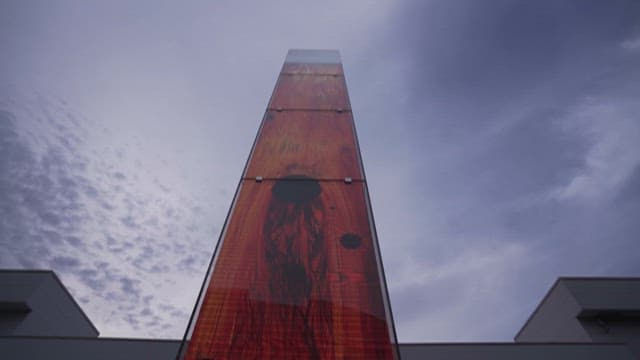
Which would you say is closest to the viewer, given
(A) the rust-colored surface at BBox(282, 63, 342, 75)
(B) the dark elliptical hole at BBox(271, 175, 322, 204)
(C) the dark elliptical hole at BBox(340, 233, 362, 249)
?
(C) the dark elliptical hole at BBox(340, 233, 362, 249)

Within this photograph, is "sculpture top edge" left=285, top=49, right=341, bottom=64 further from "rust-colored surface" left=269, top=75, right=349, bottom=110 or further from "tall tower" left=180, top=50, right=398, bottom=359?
"tall tower" left=180, top=50, right=398, bottom=359

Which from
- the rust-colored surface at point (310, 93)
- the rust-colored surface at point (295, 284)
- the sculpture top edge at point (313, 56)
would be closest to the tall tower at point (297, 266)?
the rust-colored surface at point (295, 284)

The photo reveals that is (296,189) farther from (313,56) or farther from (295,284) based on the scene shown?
(313,56)

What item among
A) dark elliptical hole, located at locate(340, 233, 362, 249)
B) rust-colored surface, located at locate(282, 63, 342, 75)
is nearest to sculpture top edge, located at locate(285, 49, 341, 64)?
rust-colored surface, located at locate(282, 63, 342, 75)

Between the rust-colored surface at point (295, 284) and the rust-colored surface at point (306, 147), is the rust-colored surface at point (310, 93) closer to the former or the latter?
the rust-colored surface at point (306, 147)

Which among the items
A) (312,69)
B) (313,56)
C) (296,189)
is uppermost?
(313,56)

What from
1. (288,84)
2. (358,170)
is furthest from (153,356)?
(358,170)

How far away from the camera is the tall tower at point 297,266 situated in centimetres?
85

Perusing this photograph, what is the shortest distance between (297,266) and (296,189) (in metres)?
0.36

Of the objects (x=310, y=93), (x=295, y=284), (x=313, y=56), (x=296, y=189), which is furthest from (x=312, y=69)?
(x=295, y=284)

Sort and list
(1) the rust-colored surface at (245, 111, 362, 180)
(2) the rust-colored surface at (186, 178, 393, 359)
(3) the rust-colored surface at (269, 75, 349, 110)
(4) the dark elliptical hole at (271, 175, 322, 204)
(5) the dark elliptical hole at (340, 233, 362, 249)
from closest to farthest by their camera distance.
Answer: (2) the rust-colored surface at (186, 178, 393, 359)
(5) the dark elliptical hole at (340, 233, 362, 249)
(4) the dark elliptical hole at (271, 175, 322, 204)
(1) the rust-colored surface at (245, 111, 362, 180)
(3) the rust-colored surface at (269, 75, 349, 110)

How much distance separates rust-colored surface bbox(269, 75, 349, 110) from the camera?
6.15 ft

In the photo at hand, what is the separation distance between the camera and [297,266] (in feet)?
3.32

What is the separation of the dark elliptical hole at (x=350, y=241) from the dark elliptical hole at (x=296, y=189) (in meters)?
0.22
